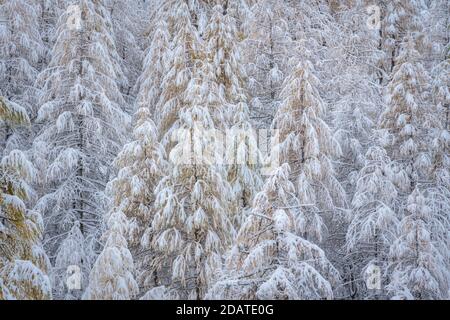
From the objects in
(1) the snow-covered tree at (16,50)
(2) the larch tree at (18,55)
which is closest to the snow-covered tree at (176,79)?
(2) the larch tree at (18,55)

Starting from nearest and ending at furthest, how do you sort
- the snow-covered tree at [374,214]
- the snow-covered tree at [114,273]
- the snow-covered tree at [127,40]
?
the snow-covered tree at [114,273]
the snow-covered tree at [374,214]
the snow-covered tree at [127,40]

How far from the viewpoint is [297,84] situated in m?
13.7

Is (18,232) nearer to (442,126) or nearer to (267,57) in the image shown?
(267,57)

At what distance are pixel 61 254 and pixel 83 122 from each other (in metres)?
4.48

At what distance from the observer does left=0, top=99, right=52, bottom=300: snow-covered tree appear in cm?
898

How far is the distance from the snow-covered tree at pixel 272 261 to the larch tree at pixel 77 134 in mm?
7422

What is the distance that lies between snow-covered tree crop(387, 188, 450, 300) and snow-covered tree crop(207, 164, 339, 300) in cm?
340

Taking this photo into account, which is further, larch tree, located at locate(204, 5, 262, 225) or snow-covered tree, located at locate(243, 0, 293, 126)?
snow-covered tree, located at locate(243, 0, 293, 126)

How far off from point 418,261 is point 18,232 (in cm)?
980

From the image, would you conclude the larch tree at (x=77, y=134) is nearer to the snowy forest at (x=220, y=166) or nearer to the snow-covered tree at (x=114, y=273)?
the snowy forest at (x=220, y=166)

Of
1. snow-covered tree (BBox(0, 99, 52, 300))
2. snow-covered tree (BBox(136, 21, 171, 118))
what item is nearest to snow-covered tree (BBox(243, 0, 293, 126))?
snow-covered tree (BBox(136, 21, 171, 118))

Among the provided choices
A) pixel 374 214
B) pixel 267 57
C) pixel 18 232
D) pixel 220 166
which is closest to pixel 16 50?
pixel 220 166

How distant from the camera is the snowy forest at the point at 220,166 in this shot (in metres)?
9.66

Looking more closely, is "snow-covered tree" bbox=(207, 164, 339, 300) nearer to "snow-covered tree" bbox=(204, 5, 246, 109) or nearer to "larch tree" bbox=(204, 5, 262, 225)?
"larch tree" bbox=(204, 5, 262, 225)
